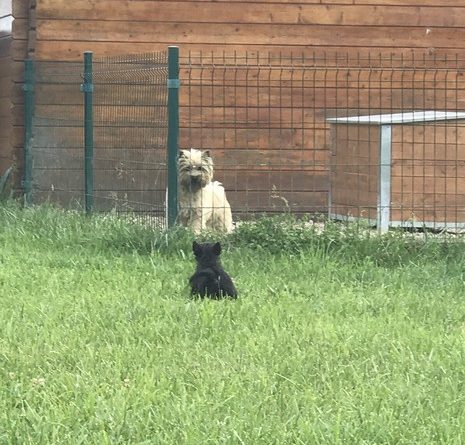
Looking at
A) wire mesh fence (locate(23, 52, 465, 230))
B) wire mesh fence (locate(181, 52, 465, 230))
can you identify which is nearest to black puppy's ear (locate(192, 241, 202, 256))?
wire mesh fence (locate(23, 52, 465, 230))

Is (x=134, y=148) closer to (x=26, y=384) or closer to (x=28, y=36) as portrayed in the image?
(x=28, y=36)

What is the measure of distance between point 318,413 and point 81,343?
5.95ft

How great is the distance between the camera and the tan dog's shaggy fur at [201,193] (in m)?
11.2

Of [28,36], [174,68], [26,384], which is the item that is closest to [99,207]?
[174,68]

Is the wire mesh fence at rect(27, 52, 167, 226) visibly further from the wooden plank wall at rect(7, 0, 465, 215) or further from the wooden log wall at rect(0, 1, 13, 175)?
the wooden log wall at rect(0, 1, 13, 175)

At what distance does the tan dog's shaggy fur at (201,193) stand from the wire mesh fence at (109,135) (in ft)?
1.10

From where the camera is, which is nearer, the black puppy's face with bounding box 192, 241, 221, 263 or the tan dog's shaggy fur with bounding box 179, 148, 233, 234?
the black puppy's face with bounding box 192, 241, 221, 263

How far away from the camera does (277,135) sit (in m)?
14.6

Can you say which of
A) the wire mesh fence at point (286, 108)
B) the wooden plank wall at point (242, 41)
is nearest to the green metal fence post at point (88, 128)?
the wire mesh fence at point (286, 108)

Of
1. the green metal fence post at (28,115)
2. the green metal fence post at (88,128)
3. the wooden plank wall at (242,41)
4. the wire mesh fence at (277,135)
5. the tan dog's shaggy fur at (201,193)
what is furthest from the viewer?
the wooden plank wall at (242,41)

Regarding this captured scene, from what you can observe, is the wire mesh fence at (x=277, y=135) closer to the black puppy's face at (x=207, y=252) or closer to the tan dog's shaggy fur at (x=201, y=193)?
the tan dog's shaggy fur at (x=201, y=193)

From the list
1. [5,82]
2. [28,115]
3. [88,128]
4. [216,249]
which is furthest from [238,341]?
[5,82]

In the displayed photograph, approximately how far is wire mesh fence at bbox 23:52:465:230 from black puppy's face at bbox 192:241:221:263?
292 centimetres

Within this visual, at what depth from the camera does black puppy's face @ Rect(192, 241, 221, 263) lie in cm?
791
